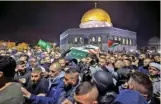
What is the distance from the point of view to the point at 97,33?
32.3 metres

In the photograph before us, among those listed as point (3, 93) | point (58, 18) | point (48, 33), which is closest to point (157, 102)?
point (3, 93)

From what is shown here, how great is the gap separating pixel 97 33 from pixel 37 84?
29.1m

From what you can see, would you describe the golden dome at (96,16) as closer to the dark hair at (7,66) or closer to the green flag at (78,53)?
the green flag at (78,53)

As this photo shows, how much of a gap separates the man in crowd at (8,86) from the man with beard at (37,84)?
4.16ft

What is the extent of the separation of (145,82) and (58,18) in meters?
19.9

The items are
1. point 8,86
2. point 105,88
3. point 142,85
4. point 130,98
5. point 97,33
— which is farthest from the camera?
point 97,33

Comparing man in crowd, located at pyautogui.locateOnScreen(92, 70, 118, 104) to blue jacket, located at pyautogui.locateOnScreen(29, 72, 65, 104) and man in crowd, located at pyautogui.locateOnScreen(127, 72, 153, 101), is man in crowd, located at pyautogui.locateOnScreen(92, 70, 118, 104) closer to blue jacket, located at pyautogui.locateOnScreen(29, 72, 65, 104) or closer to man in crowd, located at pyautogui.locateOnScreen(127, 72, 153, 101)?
man in crowd, located at pyautogui.locateOnScreen(127, 72, 153, 101)

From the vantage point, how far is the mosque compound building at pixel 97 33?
30531mm

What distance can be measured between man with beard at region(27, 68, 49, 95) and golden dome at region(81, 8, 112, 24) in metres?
32.6

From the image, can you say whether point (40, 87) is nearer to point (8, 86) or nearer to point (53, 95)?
point (53, 95)

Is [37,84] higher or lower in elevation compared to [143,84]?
lower

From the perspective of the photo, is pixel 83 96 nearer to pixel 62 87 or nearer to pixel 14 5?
pixel 62 87

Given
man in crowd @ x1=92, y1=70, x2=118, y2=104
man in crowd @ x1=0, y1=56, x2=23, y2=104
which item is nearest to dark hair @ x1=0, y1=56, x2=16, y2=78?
man in crowd @ x1=0, y1=56, x2=23, y2=104

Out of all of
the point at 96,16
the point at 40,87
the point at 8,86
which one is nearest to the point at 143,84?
the point at 8,86
